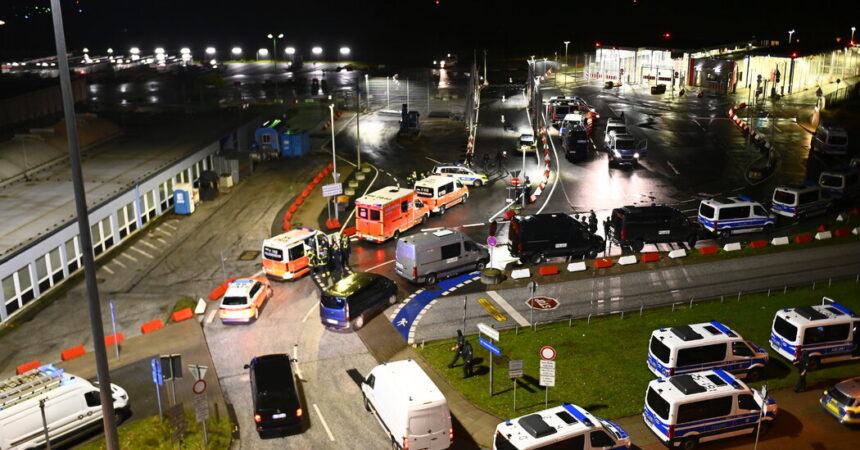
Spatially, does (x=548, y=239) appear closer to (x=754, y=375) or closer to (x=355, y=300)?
(x=355, y=300)

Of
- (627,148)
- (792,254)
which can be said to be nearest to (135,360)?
(792,254)

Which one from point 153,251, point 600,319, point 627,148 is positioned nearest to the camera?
point 600,319

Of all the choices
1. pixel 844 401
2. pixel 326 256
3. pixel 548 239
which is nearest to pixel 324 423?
pixel 326 256

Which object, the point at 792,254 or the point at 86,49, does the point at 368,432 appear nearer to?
the point at 792,254

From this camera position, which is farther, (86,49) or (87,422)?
(86,49)

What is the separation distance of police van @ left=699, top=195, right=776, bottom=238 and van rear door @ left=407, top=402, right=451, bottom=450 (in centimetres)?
2383

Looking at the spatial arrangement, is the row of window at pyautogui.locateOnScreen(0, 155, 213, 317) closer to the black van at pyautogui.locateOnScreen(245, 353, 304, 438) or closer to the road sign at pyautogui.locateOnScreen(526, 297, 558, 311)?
the black van at pyautogui.locateOnScreen(245, 353, 304, 438)

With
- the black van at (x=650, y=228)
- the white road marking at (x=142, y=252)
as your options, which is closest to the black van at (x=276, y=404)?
the white road marking at (x=142, y=252)

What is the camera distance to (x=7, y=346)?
101ft

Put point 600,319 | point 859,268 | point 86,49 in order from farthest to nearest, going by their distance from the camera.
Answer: point 86,49, point 859,268, point 600,319

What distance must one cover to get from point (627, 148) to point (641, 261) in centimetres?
1968

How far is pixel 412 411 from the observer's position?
21.8 metres

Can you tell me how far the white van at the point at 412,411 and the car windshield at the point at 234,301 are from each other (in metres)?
10.0

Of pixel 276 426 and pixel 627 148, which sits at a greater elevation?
pixel 627 148
